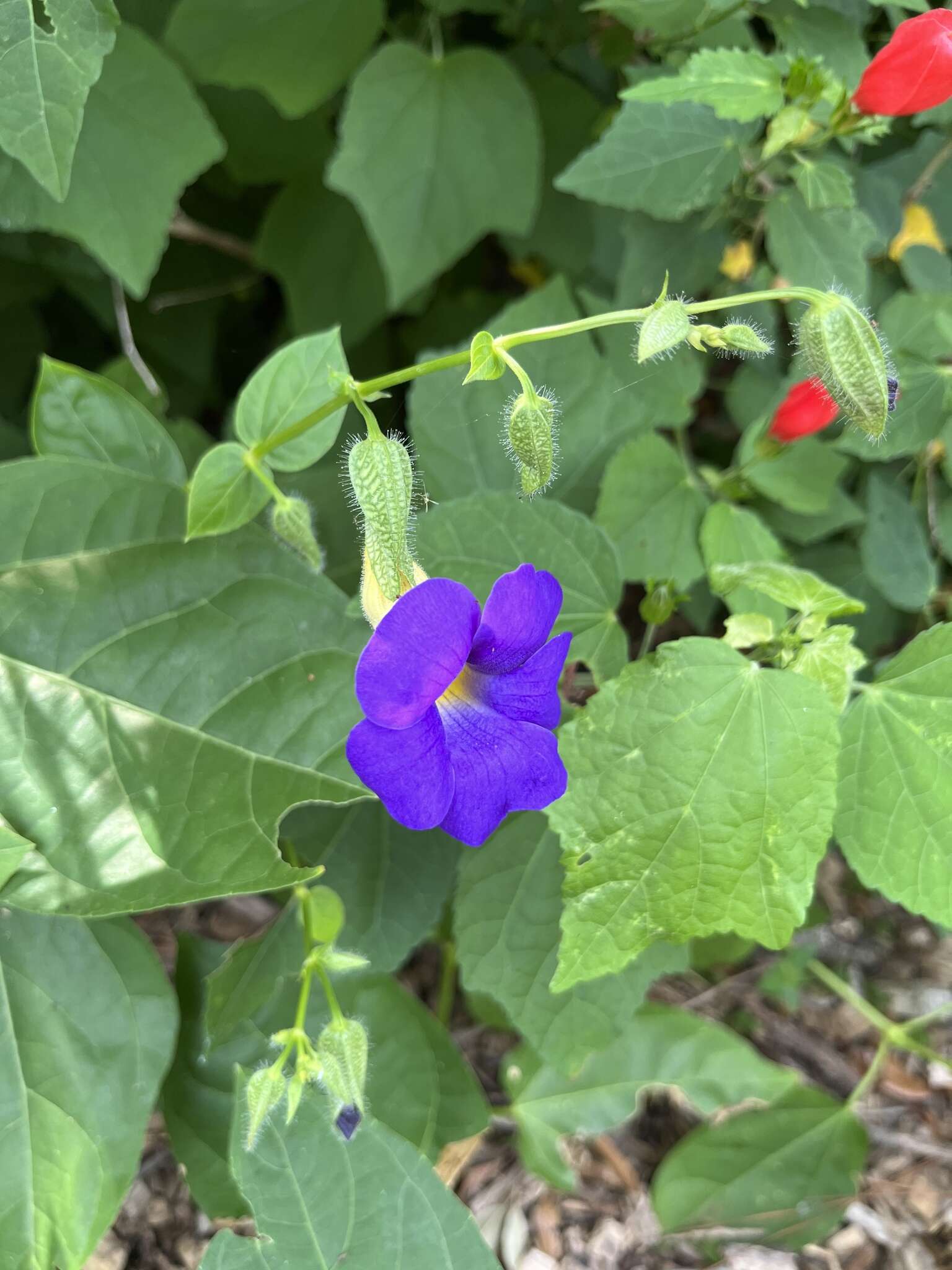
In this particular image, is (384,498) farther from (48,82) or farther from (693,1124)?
(693,1124)

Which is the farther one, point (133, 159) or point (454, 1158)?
point (454, 1158)

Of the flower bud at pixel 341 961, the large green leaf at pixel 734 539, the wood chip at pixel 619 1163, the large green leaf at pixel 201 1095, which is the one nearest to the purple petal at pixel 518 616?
the flower bud at pixel 341 961

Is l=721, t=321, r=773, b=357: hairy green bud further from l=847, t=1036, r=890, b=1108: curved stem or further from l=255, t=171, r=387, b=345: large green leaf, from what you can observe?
l=847, t=1036, r=890, b=1108: curved stem

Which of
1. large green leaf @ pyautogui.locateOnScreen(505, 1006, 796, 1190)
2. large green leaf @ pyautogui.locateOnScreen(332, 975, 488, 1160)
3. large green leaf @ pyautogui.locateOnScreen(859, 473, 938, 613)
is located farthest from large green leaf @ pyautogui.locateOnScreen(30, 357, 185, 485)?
large green leaf @ pyautogui.locateOnScreen(505, 1006, 796, 1190)

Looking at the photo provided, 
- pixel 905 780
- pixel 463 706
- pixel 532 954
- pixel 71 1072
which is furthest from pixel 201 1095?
pixel 905 780

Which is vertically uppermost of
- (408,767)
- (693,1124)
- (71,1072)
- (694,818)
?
(408,767)

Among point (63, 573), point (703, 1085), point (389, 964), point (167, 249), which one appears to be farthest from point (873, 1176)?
point (167, 249)
